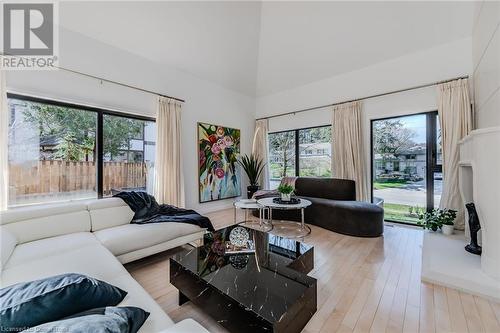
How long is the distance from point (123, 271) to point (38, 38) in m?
3.29

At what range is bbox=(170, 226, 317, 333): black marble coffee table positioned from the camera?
45.9 inches

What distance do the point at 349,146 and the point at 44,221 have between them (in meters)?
4.65

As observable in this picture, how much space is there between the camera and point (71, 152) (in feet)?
9.86

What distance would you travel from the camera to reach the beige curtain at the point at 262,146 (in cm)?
552

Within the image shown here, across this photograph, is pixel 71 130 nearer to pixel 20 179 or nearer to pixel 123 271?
pixel 20 179

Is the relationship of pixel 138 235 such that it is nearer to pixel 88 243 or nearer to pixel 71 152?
pixel 88 243

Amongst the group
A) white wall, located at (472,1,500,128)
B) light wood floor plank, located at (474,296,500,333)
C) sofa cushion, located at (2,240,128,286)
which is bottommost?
light wood floor plank, located at (474,296,500,333)

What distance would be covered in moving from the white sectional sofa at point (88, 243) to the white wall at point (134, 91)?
164 centimetres

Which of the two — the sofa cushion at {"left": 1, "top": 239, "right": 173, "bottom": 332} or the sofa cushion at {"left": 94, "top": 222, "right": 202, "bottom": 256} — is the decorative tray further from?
the sofa cushion at {"left": 1, "top": 239, "right": 173, "bottom": 332}

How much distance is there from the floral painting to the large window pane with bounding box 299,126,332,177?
1.64 meters

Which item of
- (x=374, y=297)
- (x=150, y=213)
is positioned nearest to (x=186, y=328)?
(x=374, y=297)

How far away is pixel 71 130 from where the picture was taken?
9.89 ft
